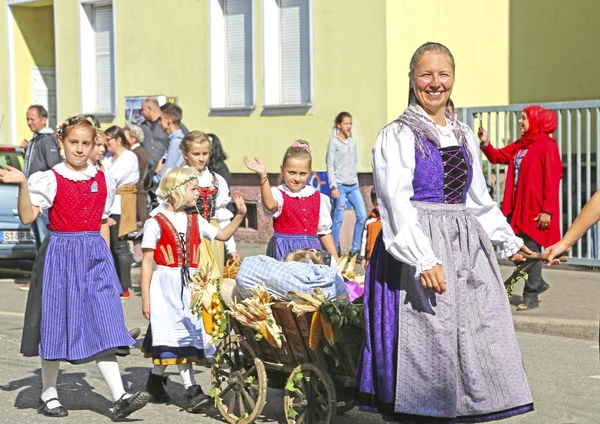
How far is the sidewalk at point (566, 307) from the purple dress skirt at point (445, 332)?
14.5 ft

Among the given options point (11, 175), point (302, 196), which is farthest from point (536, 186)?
point (11, 175)

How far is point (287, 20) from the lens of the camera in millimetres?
16719

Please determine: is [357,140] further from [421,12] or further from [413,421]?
[413,421]

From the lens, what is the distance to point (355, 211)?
15133 mm

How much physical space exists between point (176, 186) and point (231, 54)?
402 inches

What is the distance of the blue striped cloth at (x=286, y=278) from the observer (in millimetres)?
6527

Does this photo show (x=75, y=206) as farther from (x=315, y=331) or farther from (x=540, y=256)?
(x=540, y=256)

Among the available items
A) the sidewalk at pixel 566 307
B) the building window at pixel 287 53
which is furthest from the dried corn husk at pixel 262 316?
the building window at pixel 287 53

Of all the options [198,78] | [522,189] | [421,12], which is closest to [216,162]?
[522,189]

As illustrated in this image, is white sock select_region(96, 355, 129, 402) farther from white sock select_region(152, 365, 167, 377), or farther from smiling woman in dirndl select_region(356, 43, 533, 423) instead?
smiling woman in dirndl select_region(356, 43, 533, 423)

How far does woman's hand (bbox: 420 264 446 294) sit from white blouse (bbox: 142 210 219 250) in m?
2.60

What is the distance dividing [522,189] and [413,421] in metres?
5.65

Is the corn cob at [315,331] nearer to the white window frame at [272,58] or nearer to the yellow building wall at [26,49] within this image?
the white window frame at [272,58]

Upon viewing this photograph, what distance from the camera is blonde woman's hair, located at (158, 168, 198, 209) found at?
25.1ft
